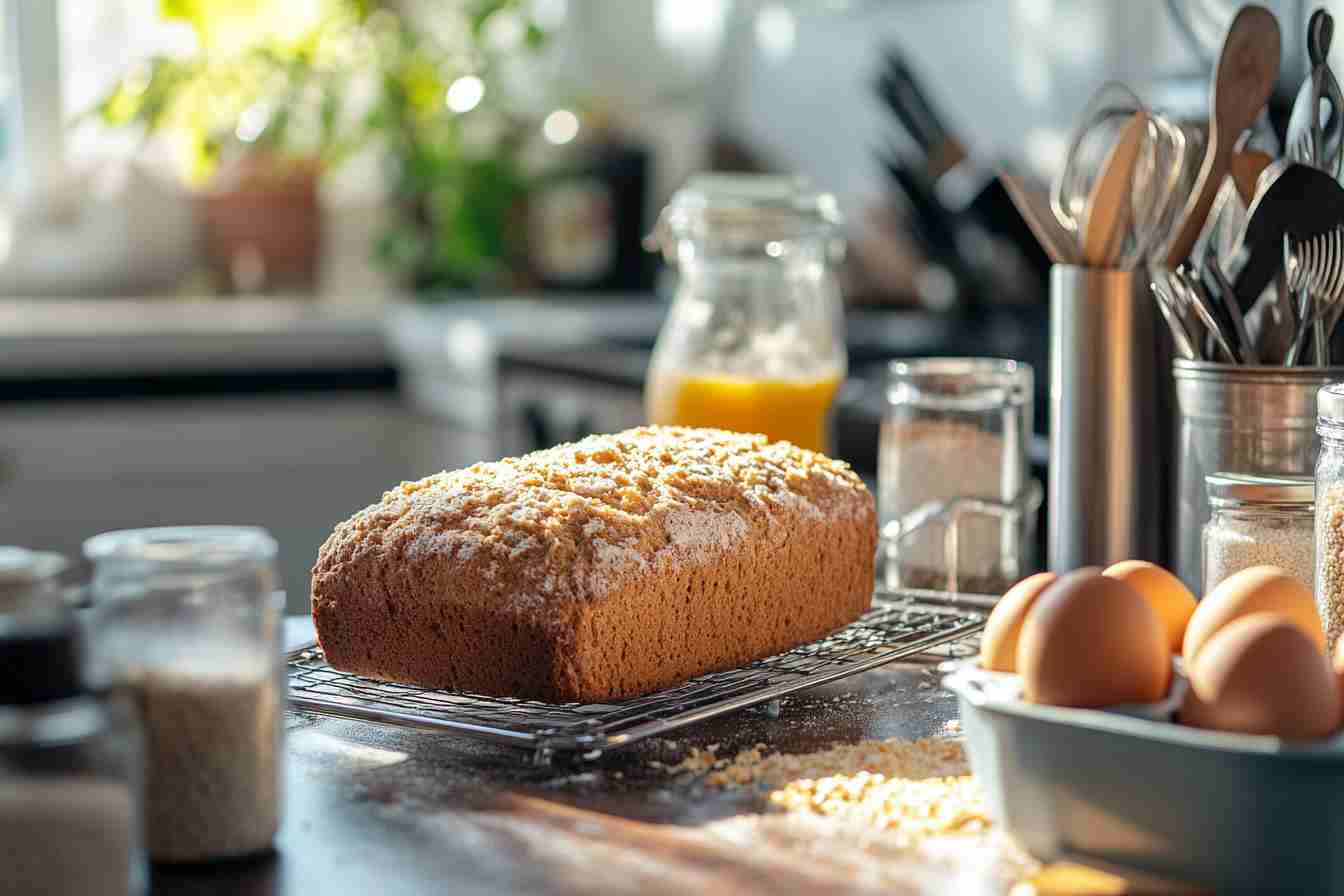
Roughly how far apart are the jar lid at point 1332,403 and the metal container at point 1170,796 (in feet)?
0.72

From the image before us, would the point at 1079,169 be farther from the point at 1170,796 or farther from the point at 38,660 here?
the point at 38,660

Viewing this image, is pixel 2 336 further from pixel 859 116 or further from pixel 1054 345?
pixel 1054 345

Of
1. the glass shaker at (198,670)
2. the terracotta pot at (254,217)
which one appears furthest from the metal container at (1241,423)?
the terracotta pot at (254,217)

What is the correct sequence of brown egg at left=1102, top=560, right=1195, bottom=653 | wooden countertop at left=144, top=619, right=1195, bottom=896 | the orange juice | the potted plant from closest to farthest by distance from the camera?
wooden countertop at left=144, top=619, right=1195, bottom=896, brown egg at left=1102, top=560, right=1195, bottom=653, the orange juice, the potted plant

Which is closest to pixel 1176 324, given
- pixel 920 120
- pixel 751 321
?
pixel 751 321

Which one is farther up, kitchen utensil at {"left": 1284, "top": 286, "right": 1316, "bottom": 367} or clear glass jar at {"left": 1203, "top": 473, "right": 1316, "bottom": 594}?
kitchen utensil at {"left": 1284, "top": 286, "right": 1316, "bottom": 367}

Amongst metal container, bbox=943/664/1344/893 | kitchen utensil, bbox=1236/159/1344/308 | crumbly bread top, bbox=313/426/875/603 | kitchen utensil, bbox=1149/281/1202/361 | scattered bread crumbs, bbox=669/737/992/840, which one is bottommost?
scattered bread crumbs, bbox=669/737/992/840

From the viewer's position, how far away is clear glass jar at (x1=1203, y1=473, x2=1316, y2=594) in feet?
2.88

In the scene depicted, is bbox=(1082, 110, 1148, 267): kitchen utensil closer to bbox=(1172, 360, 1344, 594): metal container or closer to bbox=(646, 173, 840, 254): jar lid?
bbox=(1172, 360, 1344, 594): metal container

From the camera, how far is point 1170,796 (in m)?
0.60

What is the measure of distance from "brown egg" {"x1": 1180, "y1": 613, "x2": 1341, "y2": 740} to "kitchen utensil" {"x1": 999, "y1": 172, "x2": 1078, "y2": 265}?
1.34 feet

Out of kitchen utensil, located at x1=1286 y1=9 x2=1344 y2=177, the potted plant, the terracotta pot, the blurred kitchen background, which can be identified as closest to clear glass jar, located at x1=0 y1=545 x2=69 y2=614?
kitchen utensil, located at x1=1286 y1=9 x2=1344 y2=177

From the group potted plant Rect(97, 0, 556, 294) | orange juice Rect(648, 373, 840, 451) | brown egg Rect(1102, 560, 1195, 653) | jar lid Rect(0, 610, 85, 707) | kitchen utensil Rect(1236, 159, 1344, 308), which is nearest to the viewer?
jar lid Rect(0, 610, 85, 707)

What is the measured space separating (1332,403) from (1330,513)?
6 cm
